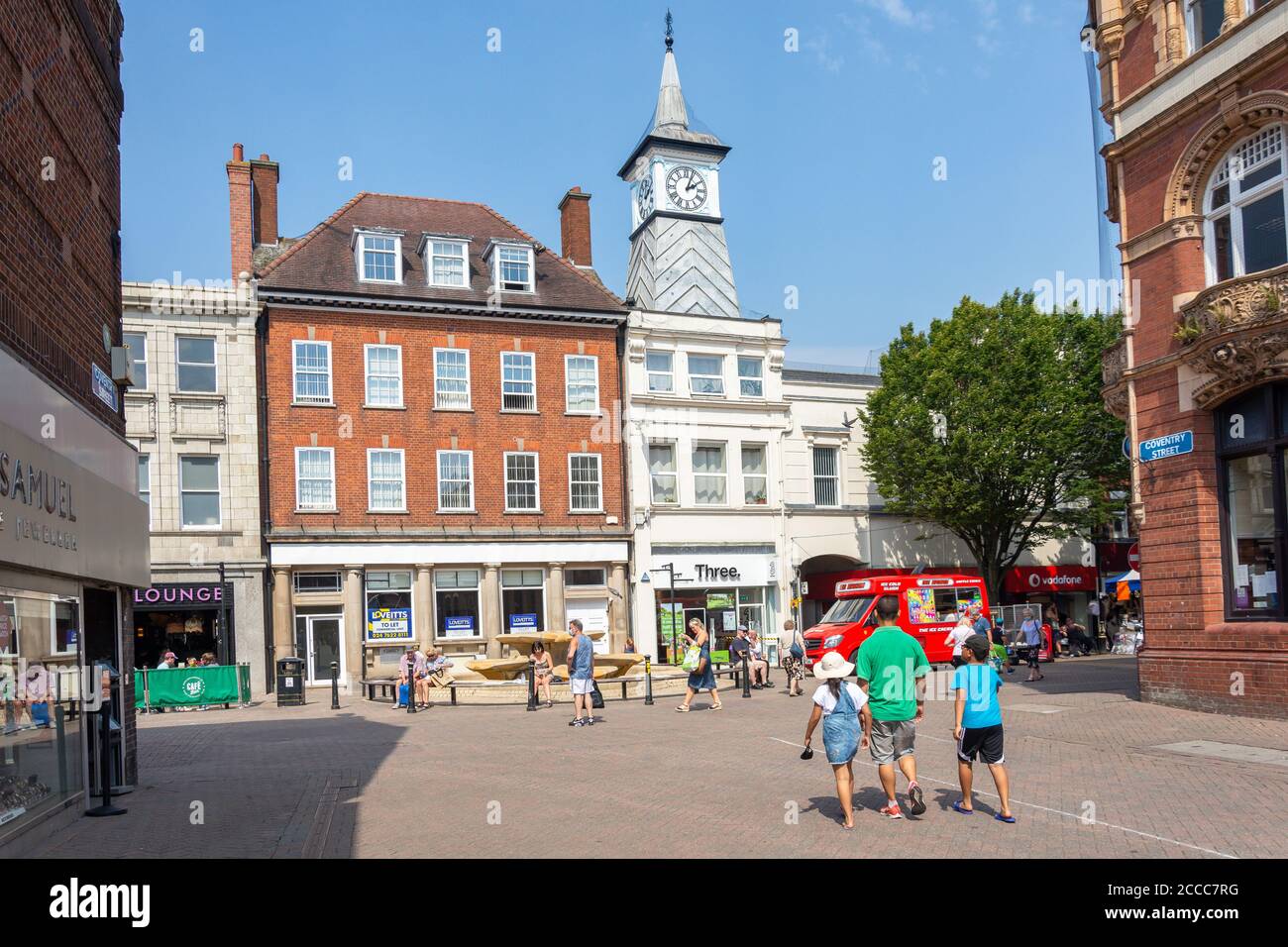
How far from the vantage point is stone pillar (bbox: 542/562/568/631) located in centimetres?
3478

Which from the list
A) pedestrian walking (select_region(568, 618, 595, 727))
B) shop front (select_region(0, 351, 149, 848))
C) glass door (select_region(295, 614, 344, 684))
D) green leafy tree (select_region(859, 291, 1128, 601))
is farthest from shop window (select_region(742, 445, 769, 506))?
shop front (select_region(0, 351, 149, 848))

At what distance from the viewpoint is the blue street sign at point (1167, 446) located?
1811 cm

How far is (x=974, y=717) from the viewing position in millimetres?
10219

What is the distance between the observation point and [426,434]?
34.2 metres

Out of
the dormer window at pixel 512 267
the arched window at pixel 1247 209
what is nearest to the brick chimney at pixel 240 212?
the dormer window at pixel 512 267

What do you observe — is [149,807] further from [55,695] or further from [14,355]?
[14,355]

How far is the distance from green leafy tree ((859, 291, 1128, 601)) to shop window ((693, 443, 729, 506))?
5.04 meters

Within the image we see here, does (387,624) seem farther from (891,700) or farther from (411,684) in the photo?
(891,700)

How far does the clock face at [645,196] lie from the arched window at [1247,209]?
29.0 metres

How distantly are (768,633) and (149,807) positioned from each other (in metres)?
27.0

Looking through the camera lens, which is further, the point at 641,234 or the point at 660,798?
the point at 641,234

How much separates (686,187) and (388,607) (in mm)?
21580
